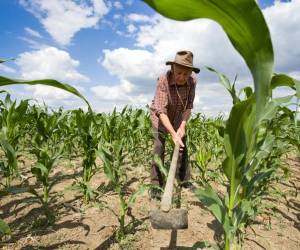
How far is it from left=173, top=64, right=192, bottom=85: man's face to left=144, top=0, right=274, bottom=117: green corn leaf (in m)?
2.20

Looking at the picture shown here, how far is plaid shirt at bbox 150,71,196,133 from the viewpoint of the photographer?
129 inches

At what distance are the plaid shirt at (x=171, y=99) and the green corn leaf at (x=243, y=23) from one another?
242cm

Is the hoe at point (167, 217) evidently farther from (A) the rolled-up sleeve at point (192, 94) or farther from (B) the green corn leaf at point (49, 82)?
(A) the rolled-up sleeve at point (192, 94)

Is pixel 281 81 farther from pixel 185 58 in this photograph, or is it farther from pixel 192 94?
pixel 192 94

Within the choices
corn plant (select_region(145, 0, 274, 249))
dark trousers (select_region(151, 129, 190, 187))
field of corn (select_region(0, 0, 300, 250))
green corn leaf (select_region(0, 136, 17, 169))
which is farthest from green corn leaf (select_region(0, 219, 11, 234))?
dark trousers (select_region(151, 129, 190, 187))

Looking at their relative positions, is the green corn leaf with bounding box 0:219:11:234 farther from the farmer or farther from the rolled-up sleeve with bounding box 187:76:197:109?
the rolled-up sleeve with bounding box 187:76:197:109

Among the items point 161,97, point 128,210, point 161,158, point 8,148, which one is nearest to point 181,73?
point 161,97

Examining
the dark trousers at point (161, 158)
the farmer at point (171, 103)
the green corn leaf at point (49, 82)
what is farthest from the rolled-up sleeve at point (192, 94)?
the green corn leaf at point (49, 82)

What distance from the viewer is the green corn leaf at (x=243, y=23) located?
0.66 metres

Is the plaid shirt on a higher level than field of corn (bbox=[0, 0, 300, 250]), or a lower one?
higher

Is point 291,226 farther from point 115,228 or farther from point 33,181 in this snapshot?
point 33,181

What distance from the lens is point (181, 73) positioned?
3.05 m

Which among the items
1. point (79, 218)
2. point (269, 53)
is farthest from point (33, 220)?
point (269, 53)

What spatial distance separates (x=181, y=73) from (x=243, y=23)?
2.36 metres
